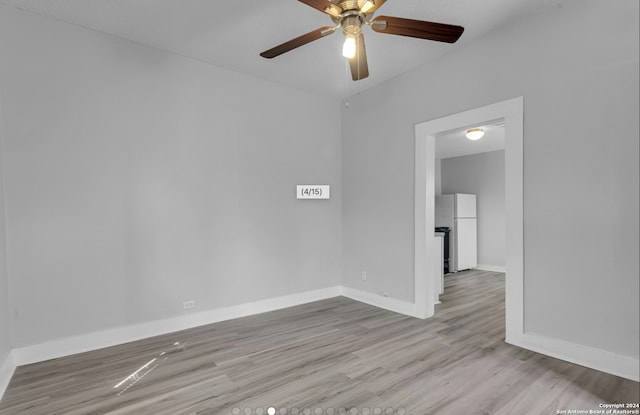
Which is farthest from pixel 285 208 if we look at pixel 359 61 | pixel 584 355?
pixel 584 355

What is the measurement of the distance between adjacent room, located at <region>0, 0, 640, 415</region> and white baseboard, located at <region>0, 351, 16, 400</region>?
0.9 inches

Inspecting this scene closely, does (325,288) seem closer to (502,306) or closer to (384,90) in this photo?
(502,306)

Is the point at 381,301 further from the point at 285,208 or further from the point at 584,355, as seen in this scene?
the point at 584,355

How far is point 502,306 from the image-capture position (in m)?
4.16

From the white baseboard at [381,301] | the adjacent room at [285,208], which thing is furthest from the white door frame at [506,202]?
the white baseboard at [381,301]

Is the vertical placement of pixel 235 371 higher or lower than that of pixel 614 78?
lower

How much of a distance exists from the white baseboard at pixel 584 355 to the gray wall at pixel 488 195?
4.37 meters

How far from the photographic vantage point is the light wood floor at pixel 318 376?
2.09 meters

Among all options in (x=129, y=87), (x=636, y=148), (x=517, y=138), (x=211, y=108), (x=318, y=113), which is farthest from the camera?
(x=318, y=113)

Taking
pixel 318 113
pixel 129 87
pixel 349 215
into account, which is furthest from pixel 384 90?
pixel 129 87

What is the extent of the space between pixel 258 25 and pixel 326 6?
114 centimetres

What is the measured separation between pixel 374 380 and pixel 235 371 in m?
1.06

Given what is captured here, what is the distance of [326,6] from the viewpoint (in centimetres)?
203

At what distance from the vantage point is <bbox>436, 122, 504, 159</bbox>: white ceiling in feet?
18.7
